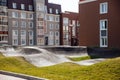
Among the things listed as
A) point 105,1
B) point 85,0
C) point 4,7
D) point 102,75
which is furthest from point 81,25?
point 102,75

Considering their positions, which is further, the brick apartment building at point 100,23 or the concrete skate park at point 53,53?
the brick apartment building at point 100,23

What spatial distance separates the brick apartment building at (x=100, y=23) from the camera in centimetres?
3975

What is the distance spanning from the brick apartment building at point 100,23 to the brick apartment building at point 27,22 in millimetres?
24694

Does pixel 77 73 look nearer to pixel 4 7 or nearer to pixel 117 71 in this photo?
pixel 117 71

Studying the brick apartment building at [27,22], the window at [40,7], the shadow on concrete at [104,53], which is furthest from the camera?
the window at [40,7]

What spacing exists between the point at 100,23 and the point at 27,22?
1258 inches

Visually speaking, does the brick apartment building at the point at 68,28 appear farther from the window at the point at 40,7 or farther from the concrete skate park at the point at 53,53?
the concrete skate park at the point at 53,53

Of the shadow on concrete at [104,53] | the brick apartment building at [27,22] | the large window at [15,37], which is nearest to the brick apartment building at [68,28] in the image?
the brick apartment building at [27,22]

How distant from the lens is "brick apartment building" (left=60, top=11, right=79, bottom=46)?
79312 mm

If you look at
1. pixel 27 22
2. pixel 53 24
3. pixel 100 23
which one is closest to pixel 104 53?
pixel 100 23

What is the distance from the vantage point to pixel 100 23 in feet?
139

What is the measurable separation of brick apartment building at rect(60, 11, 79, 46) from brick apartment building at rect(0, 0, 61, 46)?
2062 mm

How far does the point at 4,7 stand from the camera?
65188 mm

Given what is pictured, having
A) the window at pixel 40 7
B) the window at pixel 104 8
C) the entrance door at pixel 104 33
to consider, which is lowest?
the entrance door at pixel 104 33
